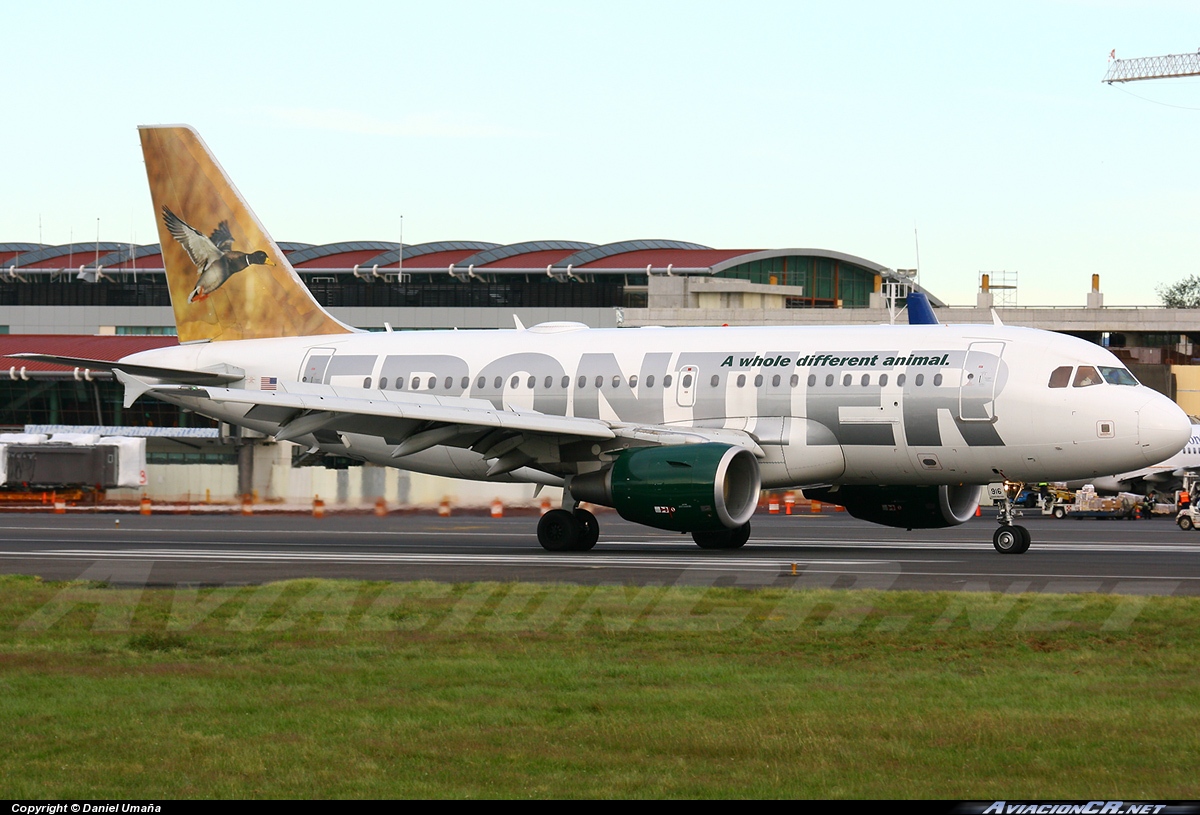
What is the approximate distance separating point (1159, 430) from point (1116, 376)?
4.38ft

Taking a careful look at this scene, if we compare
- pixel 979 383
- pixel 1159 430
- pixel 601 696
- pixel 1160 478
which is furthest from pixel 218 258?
pixel 1160 478

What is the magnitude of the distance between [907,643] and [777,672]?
7.33 ft

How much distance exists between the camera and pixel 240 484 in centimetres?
5325

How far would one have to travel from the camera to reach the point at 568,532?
28625 mm

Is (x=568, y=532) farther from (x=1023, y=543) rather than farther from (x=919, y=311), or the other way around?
(x=919, y=311)

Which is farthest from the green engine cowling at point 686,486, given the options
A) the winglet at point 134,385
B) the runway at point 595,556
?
the winglet at point 134,385

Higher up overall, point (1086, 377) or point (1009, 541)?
point (1086, 377)

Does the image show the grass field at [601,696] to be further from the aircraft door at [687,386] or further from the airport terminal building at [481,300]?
the airport terminal building at [481,300]

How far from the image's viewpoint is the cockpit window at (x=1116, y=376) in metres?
26.7

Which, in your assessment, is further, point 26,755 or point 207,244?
point 207,244

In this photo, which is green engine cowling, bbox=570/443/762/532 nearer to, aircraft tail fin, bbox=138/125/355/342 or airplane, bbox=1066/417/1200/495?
aircraft tail fin, bbox=138/125/355/342

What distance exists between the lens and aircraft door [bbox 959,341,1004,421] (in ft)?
88.0
